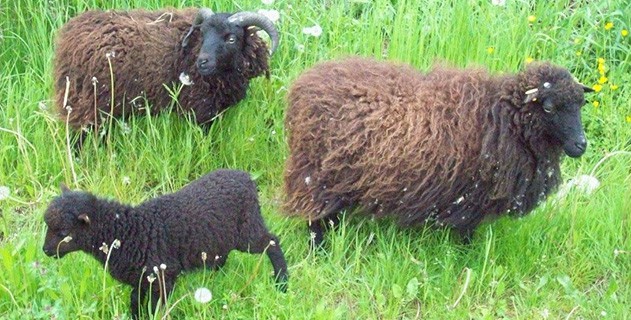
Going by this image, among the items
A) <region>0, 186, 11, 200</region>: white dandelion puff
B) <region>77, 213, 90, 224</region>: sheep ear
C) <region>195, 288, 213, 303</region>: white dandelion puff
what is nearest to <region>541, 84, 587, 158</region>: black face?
<region>195, 288, 213, 303</region>: white dandelion puff

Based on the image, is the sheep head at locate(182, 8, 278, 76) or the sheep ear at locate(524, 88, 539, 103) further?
the sheep head at locate(182, 8, 278, 76)

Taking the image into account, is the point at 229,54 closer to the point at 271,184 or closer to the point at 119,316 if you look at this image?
the point at 271,184

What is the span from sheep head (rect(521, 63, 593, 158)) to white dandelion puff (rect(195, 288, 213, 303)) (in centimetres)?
203

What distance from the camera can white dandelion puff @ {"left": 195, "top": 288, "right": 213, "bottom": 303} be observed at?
4.70 meters

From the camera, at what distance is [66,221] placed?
4387 mm

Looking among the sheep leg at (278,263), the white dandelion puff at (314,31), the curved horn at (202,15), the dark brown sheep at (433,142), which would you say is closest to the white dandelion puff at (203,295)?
the sheep leg at (278,263)

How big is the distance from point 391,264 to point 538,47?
98.8 inches

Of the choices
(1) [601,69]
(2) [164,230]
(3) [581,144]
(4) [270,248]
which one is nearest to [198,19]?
(4) [270,248]

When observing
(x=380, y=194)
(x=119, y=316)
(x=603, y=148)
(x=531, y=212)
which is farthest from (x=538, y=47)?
(x=119, y=316)

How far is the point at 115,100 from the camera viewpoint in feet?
20.4

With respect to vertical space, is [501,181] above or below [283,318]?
above

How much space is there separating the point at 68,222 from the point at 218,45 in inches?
79.4

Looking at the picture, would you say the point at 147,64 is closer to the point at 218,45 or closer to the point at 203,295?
the point at 218,45

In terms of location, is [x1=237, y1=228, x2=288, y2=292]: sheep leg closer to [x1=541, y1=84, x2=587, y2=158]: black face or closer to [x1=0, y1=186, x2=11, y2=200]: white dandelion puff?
[x1=0, y1=186, x2=11, y2=200]: white dandelion puff
